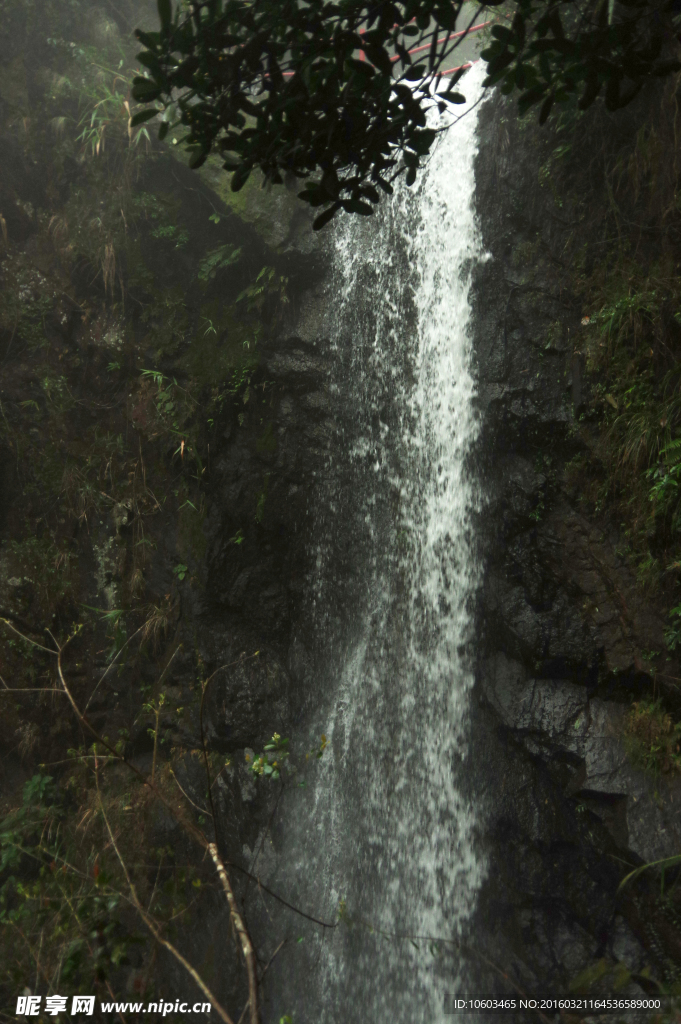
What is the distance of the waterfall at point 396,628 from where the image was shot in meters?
4.48

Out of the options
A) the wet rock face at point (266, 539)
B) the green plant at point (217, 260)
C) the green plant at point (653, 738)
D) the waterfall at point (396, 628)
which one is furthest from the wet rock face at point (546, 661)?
the green plant at point (217, 260)

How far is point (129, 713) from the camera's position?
546cm

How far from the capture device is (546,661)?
4.32m

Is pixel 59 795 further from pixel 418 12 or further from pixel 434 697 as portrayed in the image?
pixel 418 12

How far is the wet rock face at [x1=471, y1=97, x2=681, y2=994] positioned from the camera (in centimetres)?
380

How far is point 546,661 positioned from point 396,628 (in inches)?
48.8

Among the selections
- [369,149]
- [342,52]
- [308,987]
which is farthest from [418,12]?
[308,987]

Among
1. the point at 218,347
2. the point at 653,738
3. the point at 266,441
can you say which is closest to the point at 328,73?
the point at 266,441

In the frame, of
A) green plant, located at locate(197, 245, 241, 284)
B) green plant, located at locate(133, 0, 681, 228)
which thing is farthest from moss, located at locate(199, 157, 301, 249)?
green plant, located at locate(133, 0, 681, 228)

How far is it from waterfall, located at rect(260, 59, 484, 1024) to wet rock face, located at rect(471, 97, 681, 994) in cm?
22

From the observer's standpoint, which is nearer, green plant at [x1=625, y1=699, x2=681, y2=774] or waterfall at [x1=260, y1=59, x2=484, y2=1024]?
green plant at [x1=625, y1=699, x2=681, y2=774]

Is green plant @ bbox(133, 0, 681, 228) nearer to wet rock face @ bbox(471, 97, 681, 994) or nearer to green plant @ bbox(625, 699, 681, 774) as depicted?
wet rock face @ bbox(471, 97, 681, 994)

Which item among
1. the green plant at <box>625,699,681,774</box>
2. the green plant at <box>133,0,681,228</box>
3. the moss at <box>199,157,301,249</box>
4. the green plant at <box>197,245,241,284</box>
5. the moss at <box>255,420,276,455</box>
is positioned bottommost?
the green plant at <box>625,699,681,774</box>

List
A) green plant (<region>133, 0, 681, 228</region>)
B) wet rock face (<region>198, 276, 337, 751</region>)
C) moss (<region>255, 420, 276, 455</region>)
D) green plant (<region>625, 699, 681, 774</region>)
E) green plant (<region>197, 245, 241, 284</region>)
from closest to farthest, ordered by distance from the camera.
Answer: green plant (<region>133, 0, 681, 228</region>) → green plant (<region>625, 699, 681, 774</region>) → wet rock face (<region>198, 276, 337, 751</region>) → moss (<region>255, 420, 276, 455</region>) → green plant (<region>197, 245, 241, 284</region>)
